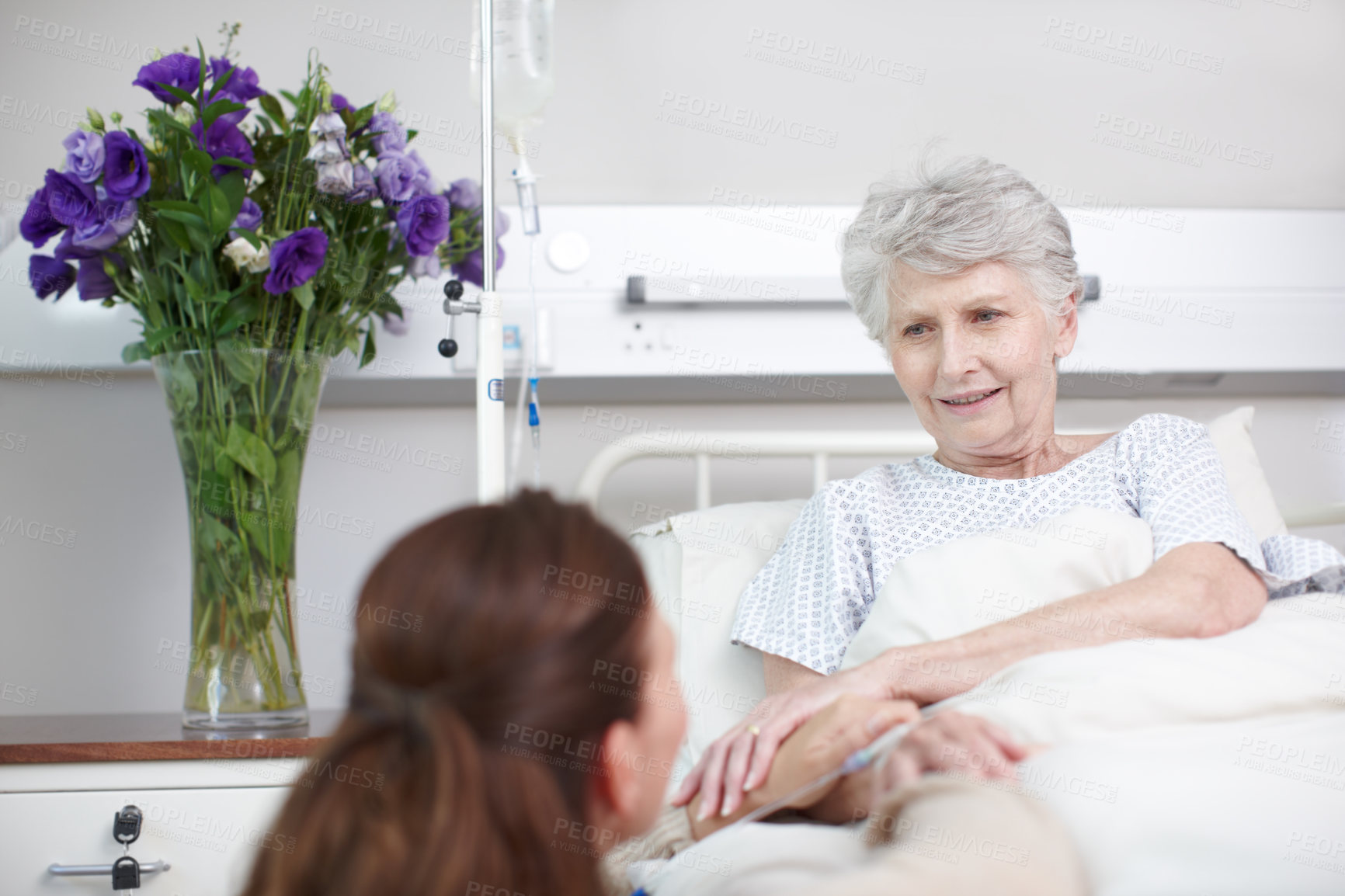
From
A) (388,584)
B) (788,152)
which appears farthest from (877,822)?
(788,152)

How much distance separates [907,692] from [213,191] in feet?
3.34

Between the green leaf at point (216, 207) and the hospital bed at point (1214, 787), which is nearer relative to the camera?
the hospital bed at point (1214, 787)

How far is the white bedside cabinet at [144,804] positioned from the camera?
1238 millimetres

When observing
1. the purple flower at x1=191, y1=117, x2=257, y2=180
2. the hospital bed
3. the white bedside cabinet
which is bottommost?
the white bedside cabinet

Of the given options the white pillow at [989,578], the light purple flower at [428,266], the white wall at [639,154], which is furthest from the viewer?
the white wall at [639,154]

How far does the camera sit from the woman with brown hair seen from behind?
1.66 ft

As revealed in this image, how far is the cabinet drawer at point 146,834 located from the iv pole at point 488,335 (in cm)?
45

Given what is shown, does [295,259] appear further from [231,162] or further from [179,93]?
[179,93]

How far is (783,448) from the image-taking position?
1.63m

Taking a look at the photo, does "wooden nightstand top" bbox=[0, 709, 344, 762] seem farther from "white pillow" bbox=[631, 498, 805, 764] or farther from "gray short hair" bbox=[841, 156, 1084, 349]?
"gray short hair" bbox=[841, 156, 1084, 349]

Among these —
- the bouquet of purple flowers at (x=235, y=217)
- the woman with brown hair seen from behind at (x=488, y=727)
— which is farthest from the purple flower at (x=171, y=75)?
the woman with brown hair seen from behind at (x=488, y=727)

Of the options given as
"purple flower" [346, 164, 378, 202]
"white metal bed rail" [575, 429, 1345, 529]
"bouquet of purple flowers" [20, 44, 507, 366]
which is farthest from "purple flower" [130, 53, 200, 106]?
"white metal bed rail" [575, 429, 1345, 529]

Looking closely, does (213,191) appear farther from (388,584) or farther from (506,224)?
(388,584)

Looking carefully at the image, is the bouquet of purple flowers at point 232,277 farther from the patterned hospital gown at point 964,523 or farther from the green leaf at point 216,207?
the patterned hospital gown at point 964,523
